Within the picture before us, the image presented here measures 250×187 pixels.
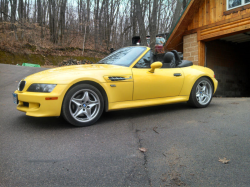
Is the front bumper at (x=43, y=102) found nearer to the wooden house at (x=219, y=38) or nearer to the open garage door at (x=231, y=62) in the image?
the wooden house at (x=219, y=38)

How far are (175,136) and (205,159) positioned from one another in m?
0.74

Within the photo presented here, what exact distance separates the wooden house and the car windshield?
576 cm

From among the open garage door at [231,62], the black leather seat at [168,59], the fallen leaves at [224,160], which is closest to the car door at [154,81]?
the black leather seat at [168,59]

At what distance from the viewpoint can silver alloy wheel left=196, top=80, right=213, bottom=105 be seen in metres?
4.92

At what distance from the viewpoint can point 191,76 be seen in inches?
186

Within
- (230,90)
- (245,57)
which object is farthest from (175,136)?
(245,57)

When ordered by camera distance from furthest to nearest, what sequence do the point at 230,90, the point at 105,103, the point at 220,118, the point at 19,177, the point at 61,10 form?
1. the point at 61,10
2. the point at 230,90
3. the point at 220,118
4. the point at 105,103
5. the point at 19,177

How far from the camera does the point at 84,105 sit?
11.1 feet

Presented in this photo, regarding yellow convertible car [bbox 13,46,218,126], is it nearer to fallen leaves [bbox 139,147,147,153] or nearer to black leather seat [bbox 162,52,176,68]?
black leather seat [bbox 162,52,176,68]

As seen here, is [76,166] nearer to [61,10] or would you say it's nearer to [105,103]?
[105,103]

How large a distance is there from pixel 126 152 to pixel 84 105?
1.32m

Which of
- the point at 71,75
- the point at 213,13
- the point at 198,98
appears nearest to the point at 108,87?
the point at 71,75

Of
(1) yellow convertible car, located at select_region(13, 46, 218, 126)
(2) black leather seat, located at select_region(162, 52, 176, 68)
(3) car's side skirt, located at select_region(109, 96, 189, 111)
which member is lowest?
(3) car's side skirt, located at select_region(109, 96, 189, 111)

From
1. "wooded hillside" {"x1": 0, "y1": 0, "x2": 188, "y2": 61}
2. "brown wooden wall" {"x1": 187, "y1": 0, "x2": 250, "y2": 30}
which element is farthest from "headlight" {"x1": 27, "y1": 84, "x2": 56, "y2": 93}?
"wooded hillside" {"x1": 0, "y1": 0, "x2": 188, "y2": 61}
